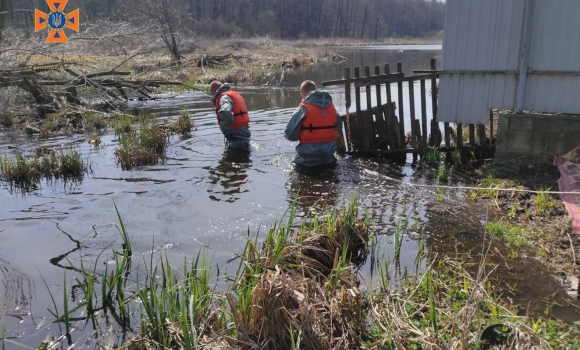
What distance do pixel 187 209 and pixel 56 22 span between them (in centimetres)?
1215

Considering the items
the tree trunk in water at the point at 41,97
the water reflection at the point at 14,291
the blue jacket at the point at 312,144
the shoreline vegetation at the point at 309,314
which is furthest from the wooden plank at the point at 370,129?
the tree trunk in water at the point at 41,97

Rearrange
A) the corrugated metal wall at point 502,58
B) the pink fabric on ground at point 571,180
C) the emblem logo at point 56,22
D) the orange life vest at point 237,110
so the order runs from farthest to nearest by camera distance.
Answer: the emblem logo at point 56,22 → the orange life vest at point 237,110 → the corrugated metal wall at point 502,58 → the pink fabric on ground at point 571,180

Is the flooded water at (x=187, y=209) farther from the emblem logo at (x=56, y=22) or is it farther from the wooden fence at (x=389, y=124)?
the emblem logo at (x=56, y=22)

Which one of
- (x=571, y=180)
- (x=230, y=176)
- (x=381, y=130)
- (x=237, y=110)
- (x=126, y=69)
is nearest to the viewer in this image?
(x=571, y=180)

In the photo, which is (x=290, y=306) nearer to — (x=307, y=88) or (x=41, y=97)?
(x=307, y=88)

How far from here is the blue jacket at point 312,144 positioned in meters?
9.06

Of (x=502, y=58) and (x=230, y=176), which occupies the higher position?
(x=502, y=58)

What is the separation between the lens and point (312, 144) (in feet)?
30.4

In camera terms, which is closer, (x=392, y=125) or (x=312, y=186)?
(x=312, y=186)

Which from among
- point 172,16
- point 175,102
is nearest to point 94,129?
point 175,102

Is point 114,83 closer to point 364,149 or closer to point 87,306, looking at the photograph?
point 364,149

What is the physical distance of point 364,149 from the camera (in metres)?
10.4

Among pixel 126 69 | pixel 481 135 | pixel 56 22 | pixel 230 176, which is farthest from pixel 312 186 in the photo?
pixel 126 69

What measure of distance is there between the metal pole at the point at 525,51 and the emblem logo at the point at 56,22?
11427 mm
